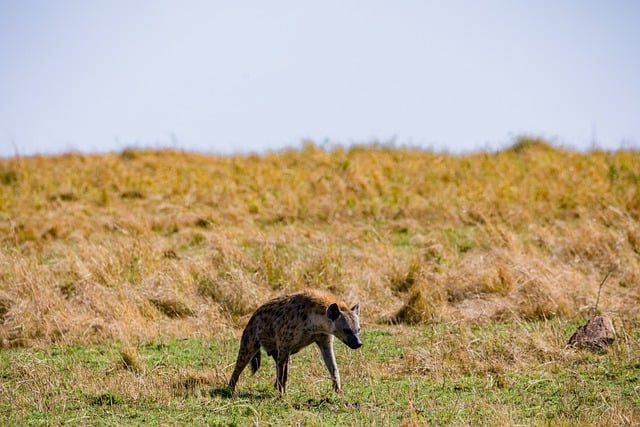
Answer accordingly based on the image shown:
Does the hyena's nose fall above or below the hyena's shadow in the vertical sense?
above

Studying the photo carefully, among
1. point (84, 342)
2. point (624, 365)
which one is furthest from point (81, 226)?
point (624, 365)

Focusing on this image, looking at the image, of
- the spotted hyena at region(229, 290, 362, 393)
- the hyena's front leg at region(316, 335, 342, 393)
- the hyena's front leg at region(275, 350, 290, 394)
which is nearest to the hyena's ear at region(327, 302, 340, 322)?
the spotted hyena at region(229, 290, 362, 393)

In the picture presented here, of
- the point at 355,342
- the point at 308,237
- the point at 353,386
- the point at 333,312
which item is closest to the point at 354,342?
the point at 355,342

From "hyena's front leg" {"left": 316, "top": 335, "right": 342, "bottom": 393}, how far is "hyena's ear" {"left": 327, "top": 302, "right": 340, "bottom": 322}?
0.38 meters

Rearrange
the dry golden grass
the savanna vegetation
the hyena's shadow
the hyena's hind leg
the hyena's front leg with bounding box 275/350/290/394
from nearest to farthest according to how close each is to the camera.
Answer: the savanna vegetation → the hyena's shadow → the hyena's front leg with bounding box 275/350/290/394 → the hyena's hind leg → the dry golden grass

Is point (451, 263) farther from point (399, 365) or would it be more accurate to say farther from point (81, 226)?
point (81, 226)

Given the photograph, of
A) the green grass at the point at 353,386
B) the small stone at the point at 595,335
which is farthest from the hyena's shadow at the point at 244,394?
the small stone at the point at 595,335

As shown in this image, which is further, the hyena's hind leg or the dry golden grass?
the dry golden grass

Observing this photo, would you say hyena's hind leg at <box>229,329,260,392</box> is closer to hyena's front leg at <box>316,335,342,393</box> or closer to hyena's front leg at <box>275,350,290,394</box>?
hyena's front leg at <box>275,350,290,394</box>

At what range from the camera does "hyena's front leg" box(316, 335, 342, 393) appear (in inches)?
348

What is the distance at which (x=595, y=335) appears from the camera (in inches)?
407

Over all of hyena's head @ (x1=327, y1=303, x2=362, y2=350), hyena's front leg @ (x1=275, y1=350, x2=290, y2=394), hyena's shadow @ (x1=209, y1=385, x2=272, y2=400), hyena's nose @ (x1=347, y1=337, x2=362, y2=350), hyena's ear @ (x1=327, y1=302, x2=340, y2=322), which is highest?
hyena's ear @ (x1=327, y1=302, x2=340, y2=322)

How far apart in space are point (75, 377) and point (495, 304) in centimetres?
624

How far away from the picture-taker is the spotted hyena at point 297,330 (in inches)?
351
